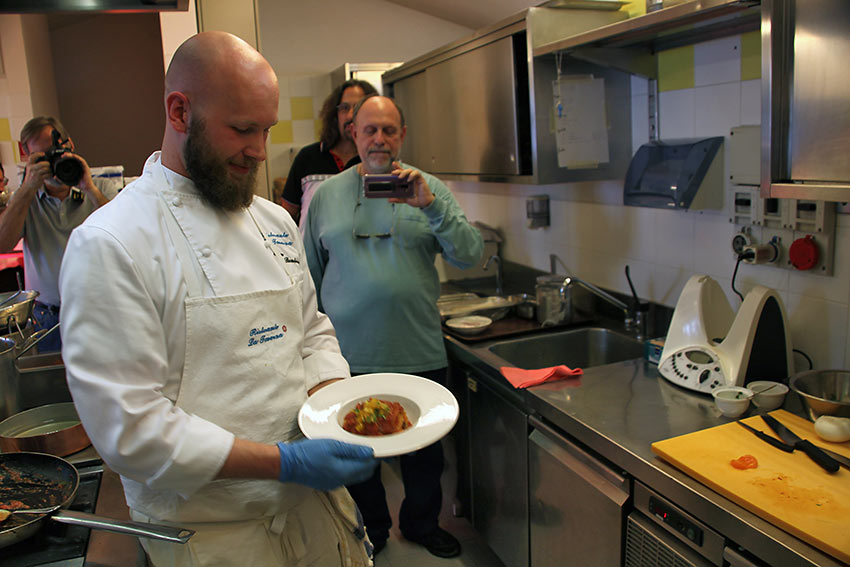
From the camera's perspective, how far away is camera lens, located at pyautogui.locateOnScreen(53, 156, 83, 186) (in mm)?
2260

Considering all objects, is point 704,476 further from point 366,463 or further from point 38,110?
point 38,110

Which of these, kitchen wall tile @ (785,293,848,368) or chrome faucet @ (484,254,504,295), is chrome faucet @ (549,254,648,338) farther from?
chrome faucet @ (484,254,504,295)

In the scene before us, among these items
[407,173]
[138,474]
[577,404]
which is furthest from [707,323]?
[138,474]

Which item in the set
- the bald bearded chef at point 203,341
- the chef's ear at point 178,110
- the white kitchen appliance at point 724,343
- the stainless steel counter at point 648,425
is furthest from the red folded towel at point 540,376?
the chef's ear at point 178,110

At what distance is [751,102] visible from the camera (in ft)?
5.92

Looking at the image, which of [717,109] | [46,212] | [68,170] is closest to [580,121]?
[717,109]

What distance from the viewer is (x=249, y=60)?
1069 mm

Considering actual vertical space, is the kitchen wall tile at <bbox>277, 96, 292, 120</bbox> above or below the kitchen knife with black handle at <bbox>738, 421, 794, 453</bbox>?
above

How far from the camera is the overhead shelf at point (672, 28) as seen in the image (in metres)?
1.46

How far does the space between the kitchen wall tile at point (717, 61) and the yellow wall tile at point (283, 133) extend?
2868 millimetres

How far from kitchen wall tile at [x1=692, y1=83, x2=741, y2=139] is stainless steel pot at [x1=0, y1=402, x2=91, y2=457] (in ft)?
6.18

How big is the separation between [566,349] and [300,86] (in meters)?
2.71

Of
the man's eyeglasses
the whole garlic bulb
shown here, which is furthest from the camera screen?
the whole garlic bulb

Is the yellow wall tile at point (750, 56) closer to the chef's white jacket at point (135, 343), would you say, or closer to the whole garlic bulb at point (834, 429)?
the whole garlic bulb at point (834, 429)
